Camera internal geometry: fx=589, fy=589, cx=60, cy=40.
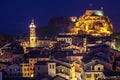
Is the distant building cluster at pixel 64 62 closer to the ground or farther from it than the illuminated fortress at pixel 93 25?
closer to the ground

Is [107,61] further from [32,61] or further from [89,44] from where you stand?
[89,44]

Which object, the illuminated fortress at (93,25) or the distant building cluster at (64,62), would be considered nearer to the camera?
the distant building cluster at (64,62)

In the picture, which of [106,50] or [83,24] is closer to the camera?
[106,50]

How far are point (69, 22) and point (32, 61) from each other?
2402 centimetres

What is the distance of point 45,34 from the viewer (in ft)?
185

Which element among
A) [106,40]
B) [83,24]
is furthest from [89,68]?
[83,24]

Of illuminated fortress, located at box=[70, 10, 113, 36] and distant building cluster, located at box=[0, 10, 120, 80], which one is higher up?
illuminated fortress, located at box=[70, 10, 113, 36]

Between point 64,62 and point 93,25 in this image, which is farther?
point 93,25

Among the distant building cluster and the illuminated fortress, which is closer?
the distant building cluster

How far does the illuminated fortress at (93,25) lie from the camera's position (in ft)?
162

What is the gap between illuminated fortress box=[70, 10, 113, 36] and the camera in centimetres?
4934

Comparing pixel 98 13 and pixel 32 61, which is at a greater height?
pixel 98 13

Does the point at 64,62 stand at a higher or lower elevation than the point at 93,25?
lower

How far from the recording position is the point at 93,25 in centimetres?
4969
